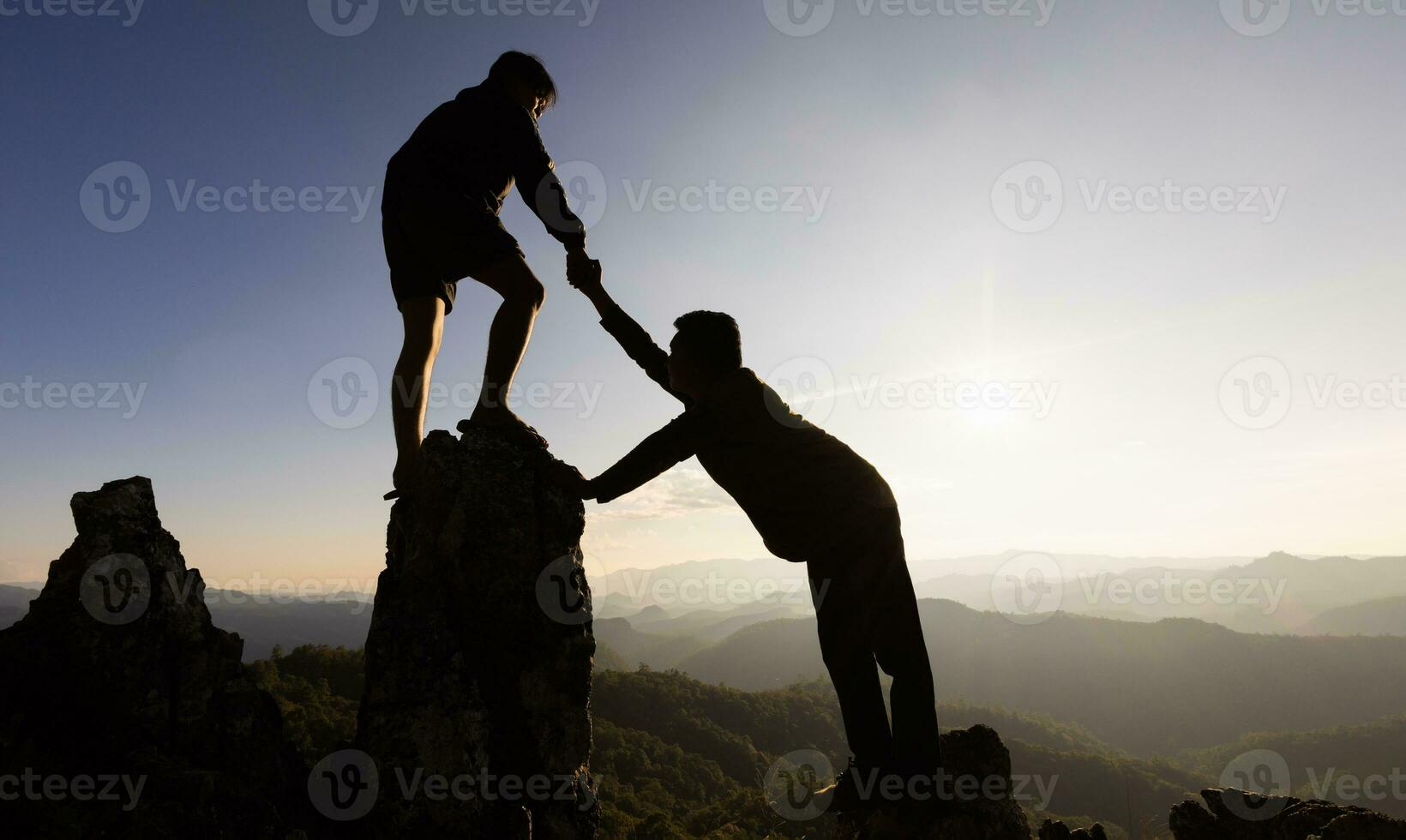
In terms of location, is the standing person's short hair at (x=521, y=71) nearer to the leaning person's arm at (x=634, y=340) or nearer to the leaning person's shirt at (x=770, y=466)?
the leaning person's arm at (x=634, y=340)

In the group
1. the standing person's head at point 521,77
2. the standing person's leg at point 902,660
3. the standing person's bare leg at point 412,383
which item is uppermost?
the standing person's head at point 521,77

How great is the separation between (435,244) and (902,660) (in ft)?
12.7

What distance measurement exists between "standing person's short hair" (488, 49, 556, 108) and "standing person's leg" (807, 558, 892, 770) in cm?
394

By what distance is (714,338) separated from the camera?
13.2 feet

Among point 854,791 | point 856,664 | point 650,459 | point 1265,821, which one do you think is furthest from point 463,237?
point 1265,821

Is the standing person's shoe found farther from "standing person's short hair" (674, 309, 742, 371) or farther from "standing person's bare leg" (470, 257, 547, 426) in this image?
"standing person's bare leg" (470, 257, 547, 426)

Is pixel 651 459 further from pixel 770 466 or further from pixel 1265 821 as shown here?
pixel 1265 821

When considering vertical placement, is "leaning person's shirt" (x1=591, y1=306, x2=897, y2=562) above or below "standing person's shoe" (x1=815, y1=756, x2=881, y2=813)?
above

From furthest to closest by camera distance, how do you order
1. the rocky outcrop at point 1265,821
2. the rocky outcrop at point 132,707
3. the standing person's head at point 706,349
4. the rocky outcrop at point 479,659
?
the rocky outcrop at point 1265,821 → the standing person's head at point 706,349 → the rocky outcrop at point 479,659 → the rocky outcrop at point 132,707

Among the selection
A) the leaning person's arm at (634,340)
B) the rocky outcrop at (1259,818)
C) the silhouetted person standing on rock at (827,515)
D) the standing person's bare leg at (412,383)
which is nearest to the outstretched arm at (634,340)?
the leaning person's arm at (634,340)

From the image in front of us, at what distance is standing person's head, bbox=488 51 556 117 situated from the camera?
4672 mm

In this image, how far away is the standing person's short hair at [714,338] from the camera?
4.02 metres

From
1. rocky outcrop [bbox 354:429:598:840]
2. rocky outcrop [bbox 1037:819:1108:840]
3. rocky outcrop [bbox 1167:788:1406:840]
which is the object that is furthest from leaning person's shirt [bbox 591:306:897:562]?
rocky outcrop [bbox 1167:788:1406:840]

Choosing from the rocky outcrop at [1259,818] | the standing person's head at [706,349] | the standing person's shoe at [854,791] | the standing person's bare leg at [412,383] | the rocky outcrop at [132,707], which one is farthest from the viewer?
the rocky outcrop at [1259,818]
